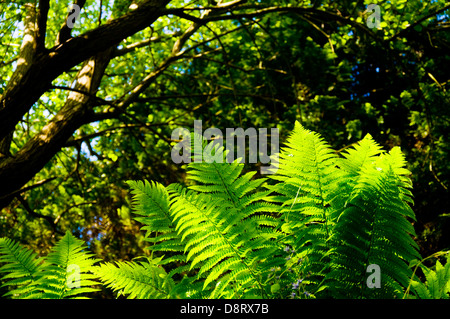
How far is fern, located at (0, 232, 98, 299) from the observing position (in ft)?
2.79

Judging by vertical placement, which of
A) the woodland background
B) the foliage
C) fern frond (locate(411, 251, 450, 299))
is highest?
the woodland background

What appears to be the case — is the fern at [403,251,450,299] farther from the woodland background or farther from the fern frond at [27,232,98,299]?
the woodland background

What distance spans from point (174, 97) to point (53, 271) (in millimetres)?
3470

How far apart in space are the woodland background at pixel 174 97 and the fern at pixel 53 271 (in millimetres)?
2111

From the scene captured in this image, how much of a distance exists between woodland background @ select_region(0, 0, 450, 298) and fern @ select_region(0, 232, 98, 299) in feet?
6.93

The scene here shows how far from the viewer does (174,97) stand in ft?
13.8

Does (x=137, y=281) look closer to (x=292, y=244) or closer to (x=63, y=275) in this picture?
(x=63, y=275)

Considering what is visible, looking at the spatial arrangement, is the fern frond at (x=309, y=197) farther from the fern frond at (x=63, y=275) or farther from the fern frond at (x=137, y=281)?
the fern frond at (x=63, y=275)

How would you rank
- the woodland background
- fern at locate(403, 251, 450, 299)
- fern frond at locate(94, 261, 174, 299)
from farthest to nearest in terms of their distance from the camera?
the woodland background
fern frond at locate(94, 261, 174, 299)
fern at locate(403, 251, 450, 299)

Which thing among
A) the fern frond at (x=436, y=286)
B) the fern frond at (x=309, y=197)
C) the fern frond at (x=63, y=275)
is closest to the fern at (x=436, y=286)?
the fern frond at (x=436, y=286)

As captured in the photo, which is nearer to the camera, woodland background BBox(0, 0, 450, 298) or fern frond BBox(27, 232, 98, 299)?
Answer: fern frond BBox(27, 232, 98, 299)

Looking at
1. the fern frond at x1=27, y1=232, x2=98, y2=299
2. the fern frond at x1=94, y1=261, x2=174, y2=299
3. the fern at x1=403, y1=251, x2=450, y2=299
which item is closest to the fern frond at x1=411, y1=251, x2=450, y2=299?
the fern at x1=403, y1=251, x2=450, y2=299

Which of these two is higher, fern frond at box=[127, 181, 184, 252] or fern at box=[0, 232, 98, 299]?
fern frond at box=[127, 181, 184, 252]

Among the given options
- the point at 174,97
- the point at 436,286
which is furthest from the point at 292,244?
the point at 174,97
